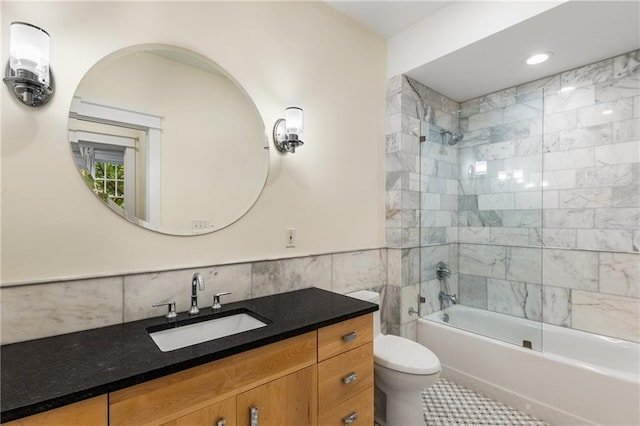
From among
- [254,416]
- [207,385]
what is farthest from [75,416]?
[254,416]

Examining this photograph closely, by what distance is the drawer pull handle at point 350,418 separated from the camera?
1449 mm

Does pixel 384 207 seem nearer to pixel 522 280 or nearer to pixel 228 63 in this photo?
pixel 522 280

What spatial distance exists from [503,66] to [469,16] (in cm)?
56

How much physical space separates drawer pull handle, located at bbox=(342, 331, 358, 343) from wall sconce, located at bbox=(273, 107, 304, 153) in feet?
3.60

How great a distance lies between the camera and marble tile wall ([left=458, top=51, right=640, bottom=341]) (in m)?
2.25

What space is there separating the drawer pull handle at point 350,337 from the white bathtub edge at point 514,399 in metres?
1.46

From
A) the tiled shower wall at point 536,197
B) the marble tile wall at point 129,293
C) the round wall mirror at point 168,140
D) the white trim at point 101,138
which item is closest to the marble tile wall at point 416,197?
the tiled shower wall at point 536,197

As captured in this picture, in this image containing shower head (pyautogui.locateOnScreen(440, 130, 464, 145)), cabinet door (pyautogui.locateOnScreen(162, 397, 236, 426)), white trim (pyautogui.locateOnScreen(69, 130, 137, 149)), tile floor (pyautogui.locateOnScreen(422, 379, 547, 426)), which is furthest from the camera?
shower head (pyautogui.locateOnScreen(440, 130, 464, 145))

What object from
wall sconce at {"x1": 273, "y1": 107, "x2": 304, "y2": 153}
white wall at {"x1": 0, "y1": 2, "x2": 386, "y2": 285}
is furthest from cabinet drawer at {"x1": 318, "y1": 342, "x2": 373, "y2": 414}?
wall sconce at {"x1": 273, "y1": 107, "x2": 304, "y2": 153}

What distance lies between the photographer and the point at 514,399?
2.12 m

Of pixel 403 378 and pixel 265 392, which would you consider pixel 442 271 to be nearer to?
pixel 403 378

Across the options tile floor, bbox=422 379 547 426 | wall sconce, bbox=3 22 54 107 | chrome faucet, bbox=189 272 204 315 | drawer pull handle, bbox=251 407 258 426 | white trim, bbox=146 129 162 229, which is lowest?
tile floor, bbox=422 379 547 426

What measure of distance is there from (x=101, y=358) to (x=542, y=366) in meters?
2.47

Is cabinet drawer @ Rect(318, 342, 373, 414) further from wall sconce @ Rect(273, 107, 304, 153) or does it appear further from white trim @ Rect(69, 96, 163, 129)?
white trim @ Rect(69, 96, 163, 129)
